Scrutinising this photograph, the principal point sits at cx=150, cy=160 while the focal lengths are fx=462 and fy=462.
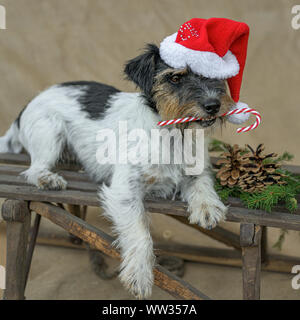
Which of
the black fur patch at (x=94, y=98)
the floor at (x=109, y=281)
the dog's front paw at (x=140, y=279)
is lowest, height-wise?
the floor at (x=109, y=281)

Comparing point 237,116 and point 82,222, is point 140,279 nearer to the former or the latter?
point 82,222

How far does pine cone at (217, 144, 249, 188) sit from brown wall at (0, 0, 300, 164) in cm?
211

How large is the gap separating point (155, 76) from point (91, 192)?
32.7 inches

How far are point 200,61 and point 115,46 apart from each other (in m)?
2.93

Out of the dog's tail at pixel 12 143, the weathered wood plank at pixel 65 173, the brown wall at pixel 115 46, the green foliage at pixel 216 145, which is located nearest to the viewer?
the weathered wood plank at pixel 65 173

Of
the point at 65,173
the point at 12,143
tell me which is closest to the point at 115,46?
the point at 12,143

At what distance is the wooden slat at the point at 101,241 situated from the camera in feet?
8.07

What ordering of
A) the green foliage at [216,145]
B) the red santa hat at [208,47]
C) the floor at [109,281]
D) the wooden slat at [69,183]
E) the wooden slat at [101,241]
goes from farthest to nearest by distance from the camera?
the floor at [109,281], the green foliage at [216,145], the wooden slat at [69,183], the wooden slat at [101,241], the red santa hat at [208,47]

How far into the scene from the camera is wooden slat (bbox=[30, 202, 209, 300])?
2.46m

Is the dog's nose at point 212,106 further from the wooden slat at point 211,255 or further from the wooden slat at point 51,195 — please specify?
the wooden slat at point 211,255

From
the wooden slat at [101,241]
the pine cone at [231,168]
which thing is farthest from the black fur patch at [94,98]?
the pine cone at [231,168]

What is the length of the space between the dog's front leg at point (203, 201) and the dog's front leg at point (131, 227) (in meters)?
0.27

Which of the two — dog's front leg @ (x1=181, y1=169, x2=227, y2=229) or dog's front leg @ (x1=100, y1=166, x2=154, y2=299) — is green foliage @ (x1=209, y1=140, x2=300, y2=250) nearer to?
dog's front leg @ (x1=181, y1=169, x2=227, y2=229)

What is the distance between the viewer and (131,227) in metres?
2.57
